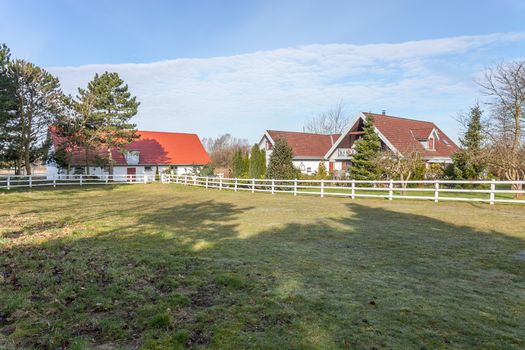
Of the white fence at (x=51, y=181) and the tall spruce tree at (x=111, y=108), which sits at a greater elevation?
the tall spruce tree at (x=111, y=108)

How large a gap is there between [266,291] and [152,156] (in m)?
44.5

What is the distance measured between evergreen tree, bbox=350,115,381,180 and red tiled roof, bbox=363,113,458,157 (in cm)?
257

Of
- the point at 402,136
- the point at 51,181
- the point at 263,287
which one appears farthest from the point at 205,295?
the point at 51,181

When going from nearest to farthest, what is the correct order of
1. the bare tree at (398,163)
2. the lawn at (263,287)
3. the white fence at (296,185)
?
1. the lawn at (263,287)
2. the white fence at (296,185)
3. the bare tree at (398,163)

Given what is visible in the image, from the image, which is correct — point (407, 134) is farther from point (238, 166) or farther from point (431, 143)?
point (238, 166)

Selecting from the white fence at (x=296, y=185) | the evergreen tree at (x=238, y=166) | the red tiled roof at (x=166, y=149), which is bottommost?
the white fence at (x=296, y=185)

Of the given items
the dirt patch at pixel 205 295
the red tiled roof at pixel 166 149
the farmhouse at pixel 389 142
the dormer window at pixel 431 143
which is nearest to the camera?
the dirt patch at pixel 205 295

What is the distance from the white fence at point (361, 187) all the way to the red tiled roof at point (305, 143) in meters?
11.9

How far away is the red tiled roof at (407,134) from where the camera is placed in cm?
2948

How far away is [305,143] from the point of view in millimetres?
42812

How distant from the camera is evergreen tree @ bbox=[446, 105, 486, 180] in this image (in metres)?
25.7

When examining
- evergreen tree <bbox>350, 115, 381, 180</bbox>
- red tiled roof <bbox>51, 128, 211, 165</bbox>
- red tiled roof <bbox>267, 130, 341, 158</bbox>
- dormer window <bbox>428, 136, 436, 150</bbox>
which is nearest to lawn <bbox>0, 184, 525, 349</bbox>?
evergreen tree <bbox>350, 115, 381, 180</bbox>

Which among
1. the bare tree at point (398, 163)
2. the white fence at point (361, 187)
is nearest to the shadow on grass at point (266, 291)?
the white fence at point (361, 187)

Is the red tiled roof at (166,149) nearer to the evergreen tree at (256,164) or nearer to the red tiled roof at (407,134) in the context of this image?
the evergreen tree at (256,164)
